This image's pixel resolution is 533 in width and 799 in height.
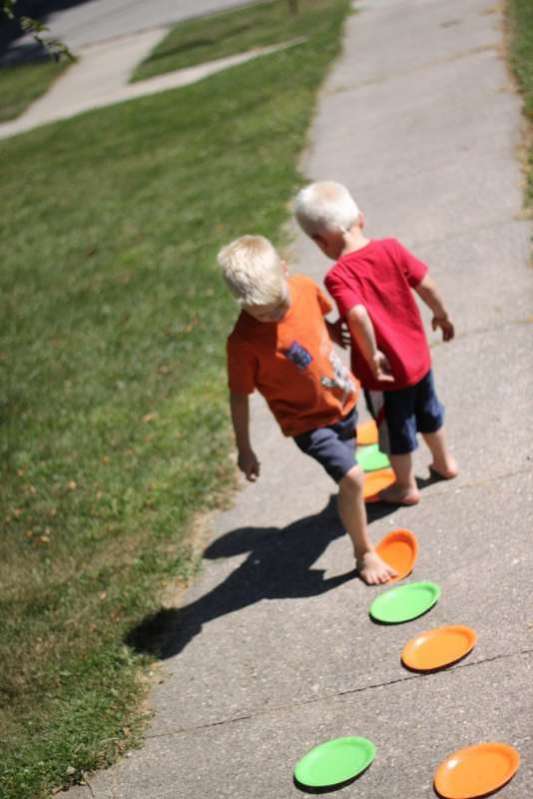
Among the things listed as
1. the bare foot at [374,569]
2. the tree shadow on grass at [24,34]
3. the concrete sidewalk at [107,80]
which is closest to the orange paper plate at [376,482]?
the bare foot at [374,569]

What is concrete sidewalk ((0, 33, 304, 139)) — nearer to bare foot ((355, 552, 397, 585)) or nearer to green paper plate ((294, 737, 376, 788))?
bare foot ((355, 552, 397, 585))

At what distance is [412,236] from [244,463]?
3822 mm

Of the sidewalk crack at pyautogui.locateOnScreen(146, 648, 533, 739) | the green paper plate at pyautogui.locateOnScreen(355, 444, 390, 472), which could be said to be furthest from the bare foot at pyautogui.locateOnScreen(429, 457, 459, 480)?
the sidewalk crack at pyautogui.locateOnScreen(146, 648, 533, 739)

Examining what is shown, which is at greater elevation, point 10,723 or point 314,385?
point 314,385

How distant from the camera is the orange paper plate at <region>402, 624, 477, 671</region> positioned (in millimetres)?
3615

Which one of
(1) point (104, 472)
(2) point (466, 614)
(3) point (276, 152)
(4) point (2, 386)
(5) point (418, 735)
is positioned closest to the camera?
(5) point (418, 735)

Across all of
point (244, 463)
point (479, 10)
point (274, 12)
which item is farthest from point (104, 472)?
point (274, 12)

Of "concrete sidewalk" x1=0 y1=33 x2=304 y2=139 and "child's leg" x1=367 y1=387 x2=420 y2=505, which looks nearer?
"child's leg" x1=367 y1=387 x2=420 y2=505

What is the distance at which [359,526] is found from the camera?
4285 millimetres

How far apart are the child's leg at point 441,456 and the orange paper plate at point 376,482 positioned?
258mm

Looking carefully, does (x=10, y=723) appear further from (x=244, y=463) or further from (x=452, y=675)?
(x=452, y=675)

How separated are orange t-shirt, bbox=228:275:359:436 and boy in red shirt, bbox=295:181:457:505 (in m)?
0.14

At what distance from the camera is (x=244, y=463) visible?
4.32 m

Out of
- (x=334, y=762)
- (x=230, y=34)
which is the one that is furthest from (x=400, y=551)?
(x=230, y=34)
